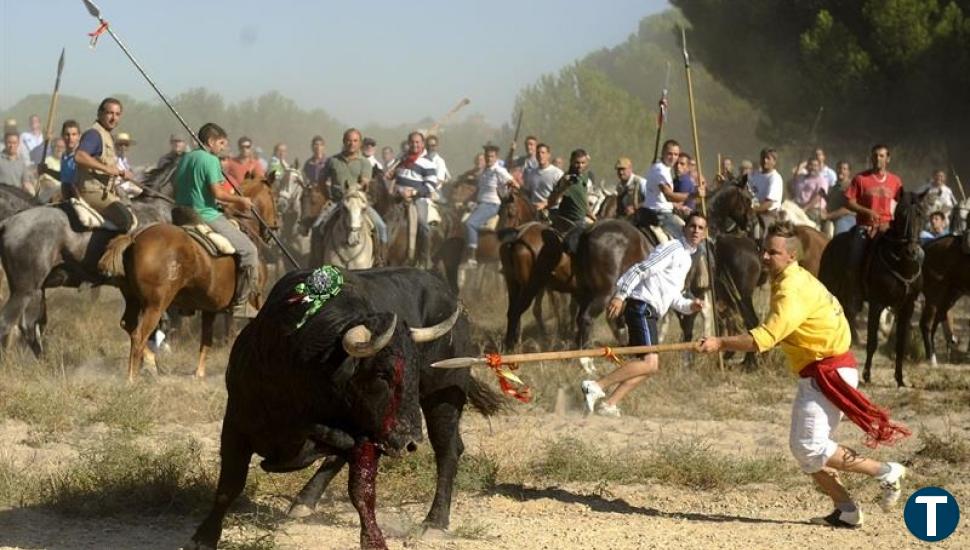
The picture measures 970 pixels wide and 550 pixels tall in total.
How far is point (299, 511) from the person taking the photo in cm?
871

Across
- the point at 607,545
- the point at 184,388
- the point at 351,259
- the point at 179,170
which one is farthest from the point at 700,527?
the point at 351,259

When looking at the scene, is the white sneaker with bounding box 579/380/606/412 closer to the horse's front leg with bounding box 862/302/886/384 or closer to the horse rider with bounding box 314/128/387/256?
the horse's front leg with bounding box 862/302/886/384

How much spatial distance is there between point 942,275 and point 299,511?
1120 cm

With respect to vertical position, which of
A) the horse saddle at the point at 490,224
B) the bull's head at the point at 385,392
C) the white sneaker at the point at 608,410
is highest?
the horse saddle at the point at 490,224

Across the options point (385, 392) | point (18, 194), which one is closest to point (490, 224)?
point (18, 194)

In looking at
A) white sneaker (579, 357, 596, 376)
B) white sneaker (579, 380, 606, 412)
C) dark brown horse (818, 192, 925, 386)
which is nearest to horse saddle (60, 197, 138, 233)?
white sneaker (579, 357, 596, 376)

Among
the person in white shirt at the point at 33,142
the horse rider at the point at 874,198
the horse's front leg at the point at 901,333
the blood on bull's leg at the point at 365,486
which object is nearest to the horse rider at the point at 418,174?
the person in white shirt at the point at 33,142

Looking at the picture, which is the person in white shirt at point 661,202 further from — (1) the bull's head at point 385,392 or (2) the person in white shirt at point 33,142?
(2) the person in white shirt at point 33,142

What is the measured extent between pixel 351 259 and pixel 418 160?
466cm

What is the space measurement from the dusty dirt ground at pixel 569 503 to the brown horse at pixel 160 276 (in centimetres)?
124

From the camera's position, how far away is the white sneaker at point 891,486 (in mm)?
8781

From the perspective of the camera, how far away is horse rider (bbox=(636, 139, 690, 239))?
671 inches

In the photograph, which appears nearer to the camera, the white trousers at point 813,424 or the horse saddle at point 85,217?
the white trousers at point 813,424

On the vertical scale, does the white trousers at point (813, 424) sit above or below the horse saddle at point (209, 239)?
below
